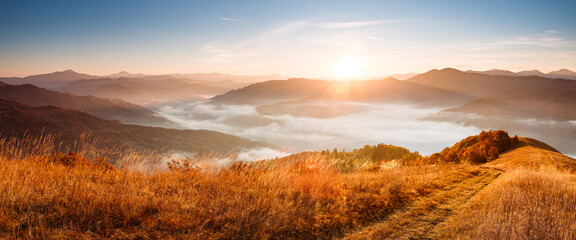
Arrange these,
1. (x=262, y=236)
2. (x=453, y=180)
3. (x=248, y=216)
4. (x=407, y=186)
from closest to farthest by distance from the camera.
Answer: (x=262, y=236), (x=248, y=216), (x=407, y=186), (x=453, y=180)

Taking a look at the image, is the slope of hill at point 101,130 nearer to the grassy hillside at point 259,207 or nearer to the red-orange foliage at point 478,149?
the red-orange foliage at point 478,149

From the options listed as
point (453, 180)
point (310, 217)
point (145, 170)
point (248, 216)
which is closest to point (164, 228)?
point (248, 216)

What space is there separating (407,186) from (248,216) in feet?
13.3

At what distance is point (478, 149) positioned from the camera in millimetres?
13617

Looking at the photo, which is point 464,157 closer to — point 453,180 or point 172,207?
point 453,180

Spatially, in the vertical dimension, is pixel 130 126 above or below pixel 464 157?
below

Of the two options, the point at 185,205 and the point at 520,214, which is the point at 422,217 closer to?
the point at 520,214

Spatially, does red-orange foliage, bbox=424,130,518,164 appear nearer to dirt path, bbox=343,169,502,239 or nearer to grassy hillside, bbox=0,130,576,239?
dirt path, bbox=343,169,502,239

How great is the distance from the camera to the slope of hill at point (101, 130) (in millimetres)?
119869

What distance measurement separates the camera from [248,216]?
4.14m

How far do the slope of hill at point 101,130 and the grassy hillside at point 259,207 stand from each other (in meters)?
117

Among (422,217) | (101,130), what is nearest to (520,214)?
(422,217)

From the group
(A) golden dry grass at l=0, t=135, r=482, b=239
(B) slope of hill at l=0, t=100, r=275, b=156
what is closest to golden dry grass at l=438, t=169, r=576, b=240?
(A) golden dry grass at l=0, t=135, r=482, b=239

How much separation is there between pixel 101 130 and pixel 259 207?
15991 centimetres
